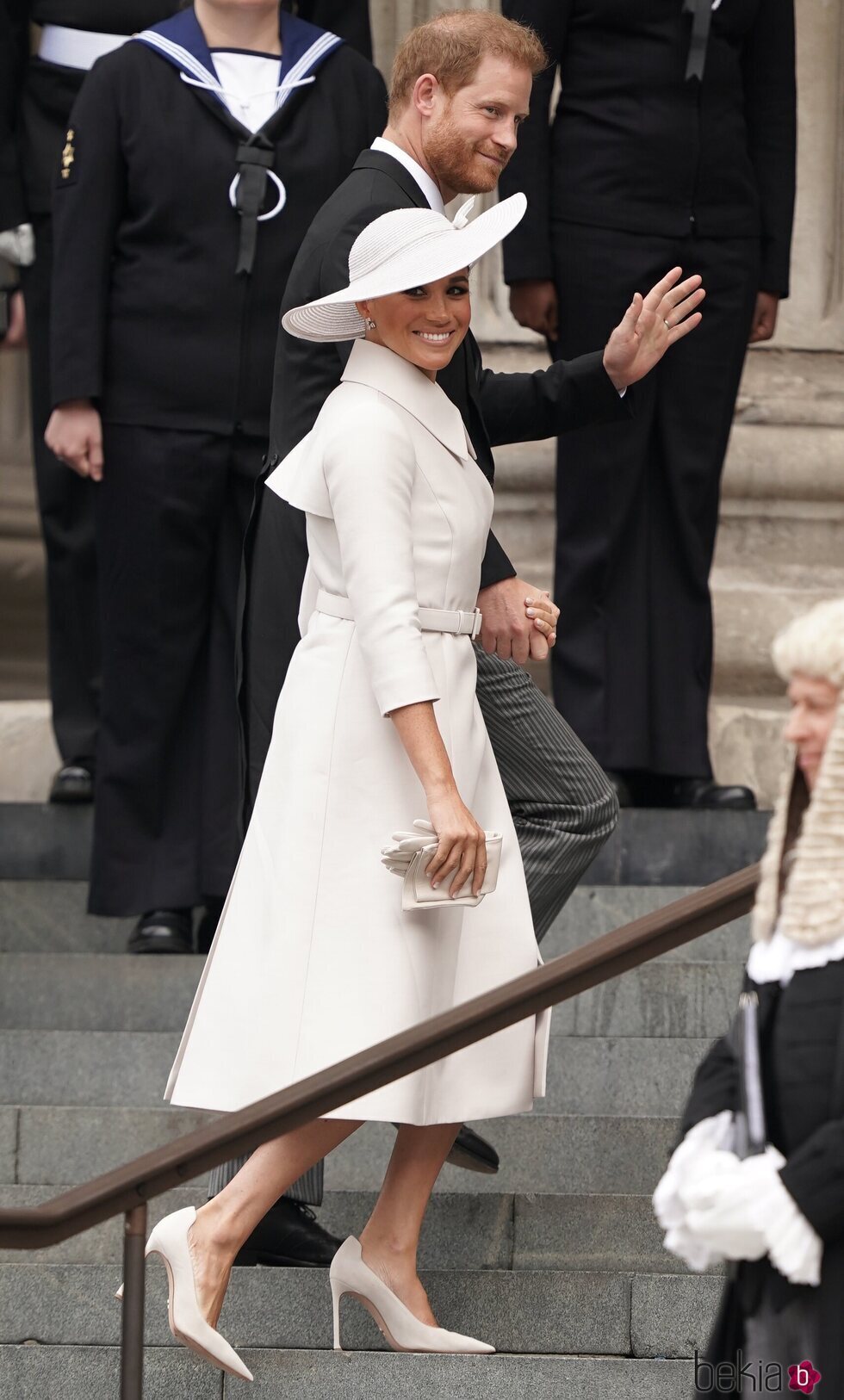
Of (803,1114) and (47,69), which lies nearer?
(803,1114)

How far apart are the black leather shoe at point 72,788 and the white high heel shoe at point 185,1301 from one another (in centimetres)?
282

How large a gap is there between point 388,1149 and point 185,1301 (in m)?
1.36

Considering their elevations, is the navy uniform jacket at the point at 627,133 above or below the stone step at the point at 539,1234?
above

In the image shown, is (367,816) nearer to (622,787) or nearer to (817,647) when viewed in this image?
(817,647)

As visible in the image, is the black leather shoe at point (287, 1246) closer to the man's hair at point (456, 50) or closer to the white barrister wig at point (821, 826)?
the white barrister wig at point (821, 826)

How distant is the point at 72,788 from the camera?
6.12 m

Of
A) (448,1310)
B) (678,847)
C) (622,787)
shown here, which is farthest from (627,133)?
(448,1310)

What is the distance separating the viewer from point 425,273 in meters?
3.49

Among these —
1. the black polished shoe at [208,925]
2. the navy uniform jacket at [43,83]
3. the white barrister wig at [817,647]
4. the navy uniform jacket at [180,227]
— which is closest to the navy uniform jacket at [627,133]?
the navy uniform jacket at [180,227]

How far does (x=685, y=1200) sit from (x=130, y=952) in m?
3.21

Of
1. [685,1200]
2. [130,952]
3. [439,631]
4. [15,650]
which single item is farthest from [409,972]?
[15,650]

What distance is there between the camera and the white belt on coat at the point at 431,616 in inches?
140

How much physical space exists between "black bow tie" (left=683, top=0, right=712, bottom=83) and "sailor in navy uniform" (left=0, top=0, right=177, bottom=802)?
51.3 inches

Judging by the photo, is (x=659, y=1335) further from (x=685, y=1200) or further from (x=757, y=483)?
(x=757, y=483)
